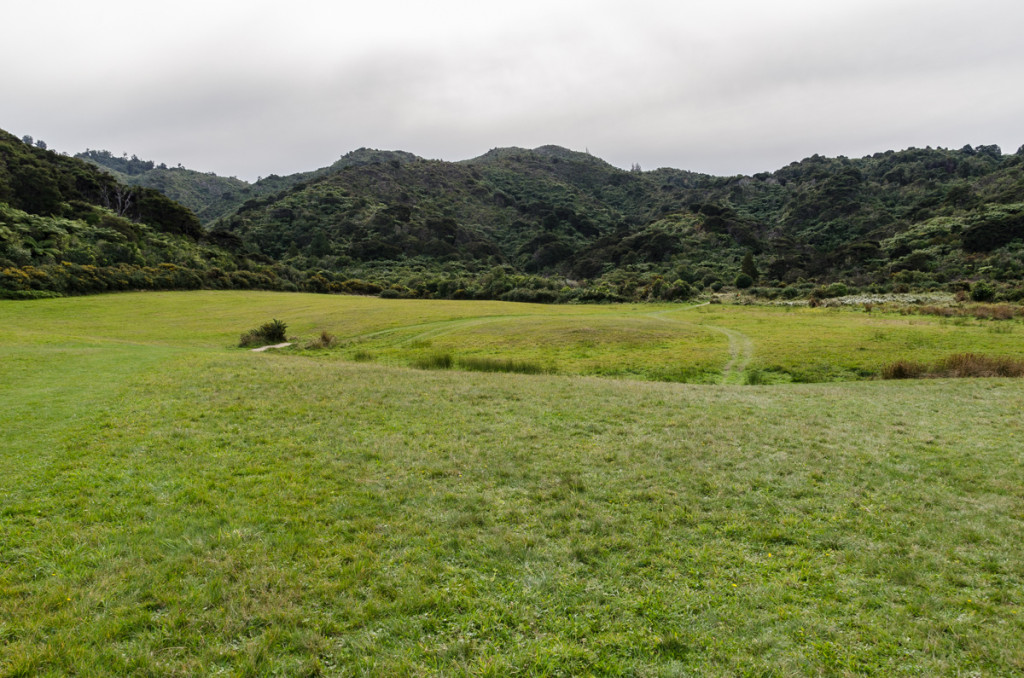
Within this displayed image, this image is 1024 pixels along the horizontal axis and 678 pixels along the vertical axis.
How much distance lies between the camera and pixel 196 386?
17.7m

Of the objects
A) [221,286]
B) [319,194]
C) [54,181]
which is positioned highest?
[319,194]

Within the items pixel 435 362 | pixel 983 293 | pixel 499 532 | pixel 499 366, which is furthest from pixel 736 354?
pixel 983 293

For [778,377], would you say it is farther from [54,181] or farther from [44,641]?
[54,181]

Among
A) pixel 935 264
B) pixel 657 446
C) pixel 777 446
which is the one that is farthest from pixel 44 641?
pixel 935 264

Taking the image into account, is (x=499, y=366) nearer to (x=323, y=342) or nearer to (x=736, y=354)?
(x=736, y=354)

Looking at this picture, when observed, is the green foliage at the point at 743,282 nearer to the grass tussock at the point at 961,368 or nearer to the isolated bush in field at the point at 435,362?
the grass tussock at the point at 961,368

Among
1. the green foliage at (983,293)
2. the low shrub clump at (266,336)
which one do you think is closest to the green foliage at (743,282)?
the green foliage at (983,293)

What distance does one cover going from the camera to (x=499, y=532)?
25.2 ft

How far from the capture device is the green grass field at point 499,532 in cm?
500

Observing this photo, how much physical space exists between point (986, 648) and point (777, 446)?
7.68 meters

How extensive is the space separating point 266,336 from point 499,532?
130ft

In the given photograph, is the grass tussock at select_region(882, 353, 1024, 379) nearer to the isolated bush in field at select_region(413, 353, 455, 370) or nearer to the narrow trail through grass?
the narrow trail through grass

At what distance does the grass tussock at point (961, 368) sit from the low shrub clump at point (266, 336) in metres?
45.1

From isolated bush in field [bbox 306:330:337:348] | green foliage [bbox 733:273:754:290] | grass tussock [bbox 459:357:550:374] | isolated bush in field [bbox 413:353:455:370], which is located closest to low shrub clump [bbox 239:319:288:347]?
isolated bush in field [bbox 306:330:337:348]
